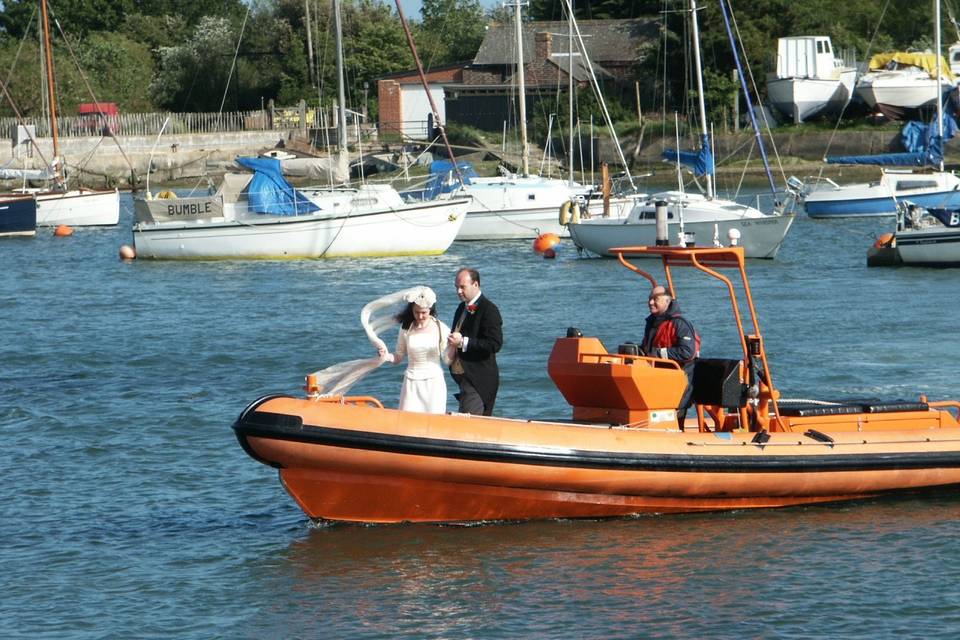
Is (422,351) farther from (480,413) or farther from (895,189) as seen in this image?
(895,189)

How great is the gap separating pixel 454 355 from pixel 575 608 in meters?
2.39

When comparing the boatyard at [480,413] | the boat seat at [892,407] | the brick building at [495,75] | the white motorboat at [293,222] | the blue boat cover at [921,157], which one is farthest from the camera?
the brick building at [495,75]

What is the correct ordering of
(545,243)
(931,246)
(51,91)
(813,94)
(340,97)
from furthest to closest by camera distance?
(813,94)
(51,91)
(545,243)
(340,97)
(931,246)

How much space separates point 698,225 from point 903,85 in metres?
34.2

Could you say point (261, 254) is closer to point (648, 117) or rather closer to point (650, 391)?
point (650, 391)

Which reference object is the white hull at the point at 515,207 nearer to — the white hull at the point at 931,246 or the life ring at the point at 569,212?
the life ring at the point at 569,212

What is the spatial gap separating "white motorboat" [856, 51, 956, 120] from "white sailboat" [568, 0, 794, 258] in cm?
3196

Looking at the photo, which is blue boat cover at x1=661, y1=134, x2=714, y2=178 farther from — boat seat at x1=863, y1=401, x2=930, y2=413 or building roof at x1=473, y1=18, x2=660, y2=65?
building roof at x1=473, y1=18, x2=660, y2=65

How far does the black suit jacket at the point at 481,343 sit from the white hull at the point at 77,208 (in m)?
40.3

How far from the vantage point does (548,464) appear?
11148 mm

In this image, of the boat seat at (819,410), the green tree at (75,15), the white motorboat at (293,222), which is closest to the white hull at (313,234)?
the white motorboat at (293,222)

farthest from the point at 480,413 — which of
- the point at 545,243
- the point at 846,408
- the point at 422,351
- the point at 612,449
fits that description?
the point at 545,243

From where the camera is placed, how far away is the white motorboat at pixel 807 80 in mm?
65688

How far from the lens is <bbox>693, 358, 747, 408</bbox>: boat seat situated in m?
11.8
